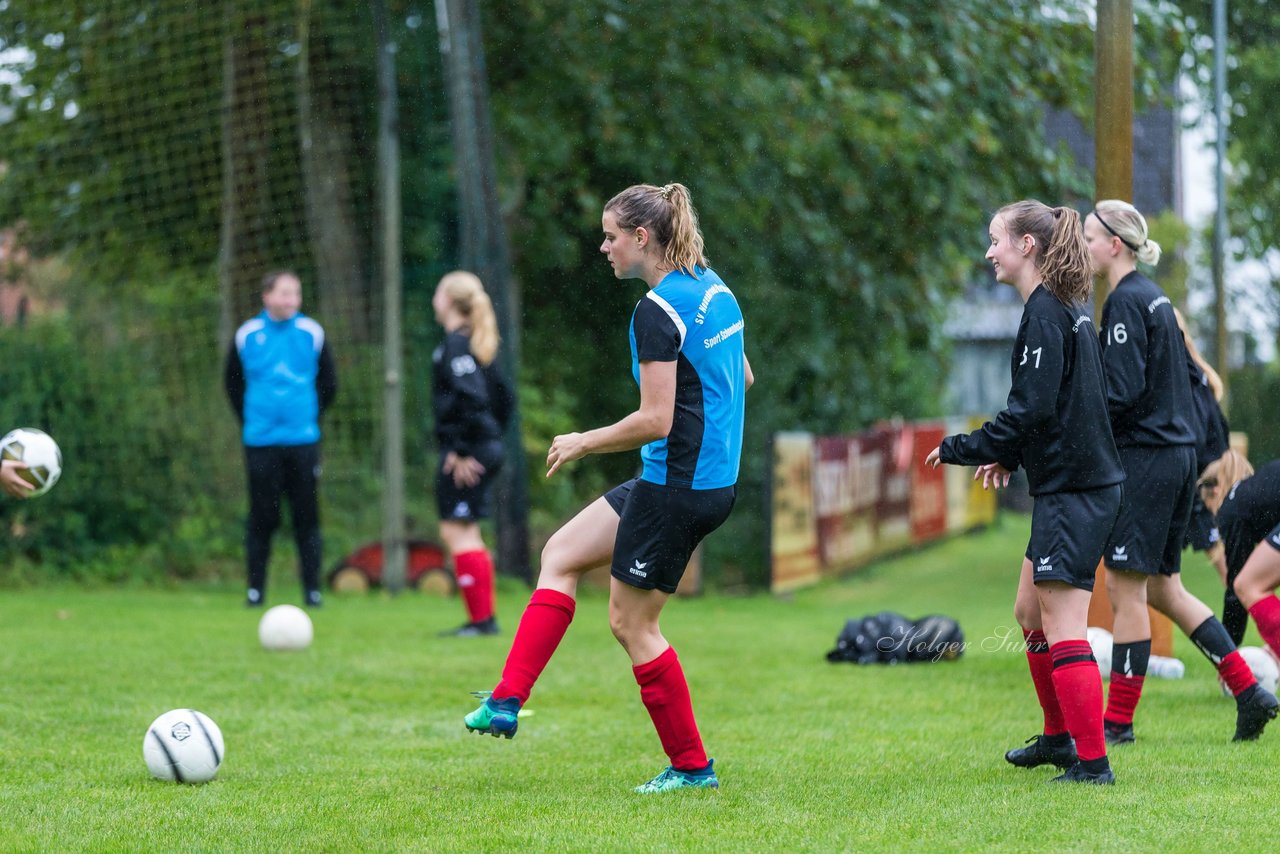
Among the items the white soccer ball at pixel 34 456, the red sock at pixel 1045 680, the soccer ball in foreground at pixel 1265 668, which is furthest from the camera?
the soccer ball in foreground at pixel 1265 668

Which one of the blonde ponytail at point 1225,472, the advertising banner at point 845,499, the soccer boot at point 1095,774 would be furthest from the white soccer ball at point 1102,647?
the advertising banner at point 845,499

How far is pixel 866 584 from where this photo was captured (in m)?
15.3

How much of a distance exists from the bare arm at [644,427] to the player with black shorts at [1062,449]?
931 millimetres

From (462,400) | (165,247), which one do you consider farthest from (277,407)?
(165,247)

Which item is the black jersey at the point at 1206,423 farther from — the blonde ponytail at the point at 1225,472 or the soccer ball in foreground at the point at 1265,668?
the soccer ball in foreground at the point at 1265,668

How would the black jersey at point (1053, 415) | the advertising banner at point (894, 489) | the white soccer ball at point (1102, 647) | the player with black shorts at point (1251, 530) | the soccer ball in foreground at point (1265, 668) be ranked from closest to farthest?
the black jersey at point (1053, 415)
the player with black shorts at point (1251, 530)
the soccer ball in foreground at point (1265, 668)
the white soccer ball at point (1102, 647)
the advertising banner at point (894, 489)

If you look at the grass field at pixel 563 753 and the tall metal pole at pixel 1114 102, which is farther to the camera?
the tall metal pole at pixel 1114 102

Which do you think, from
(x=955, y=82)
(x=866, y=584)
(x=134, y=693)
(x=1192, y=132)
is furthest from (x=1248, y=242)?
(x=134, y=693)

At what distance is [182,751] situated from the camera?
495cm

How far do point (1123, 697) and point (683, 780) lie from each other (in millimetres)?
1817

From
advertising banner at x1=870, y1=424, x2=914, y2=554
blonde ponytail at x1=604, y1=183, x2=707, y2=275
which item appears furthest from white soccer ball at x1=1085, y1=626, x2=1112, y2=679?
advertising banner at x1=870, y1=424, x2=914, y2=554

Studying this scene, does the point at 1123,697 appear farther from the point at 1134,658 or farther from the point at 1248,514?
the point at 1248,514

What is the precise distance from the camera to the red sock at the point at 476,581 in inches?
357

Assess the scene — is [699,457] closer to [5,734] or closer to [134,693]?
[5,734]
